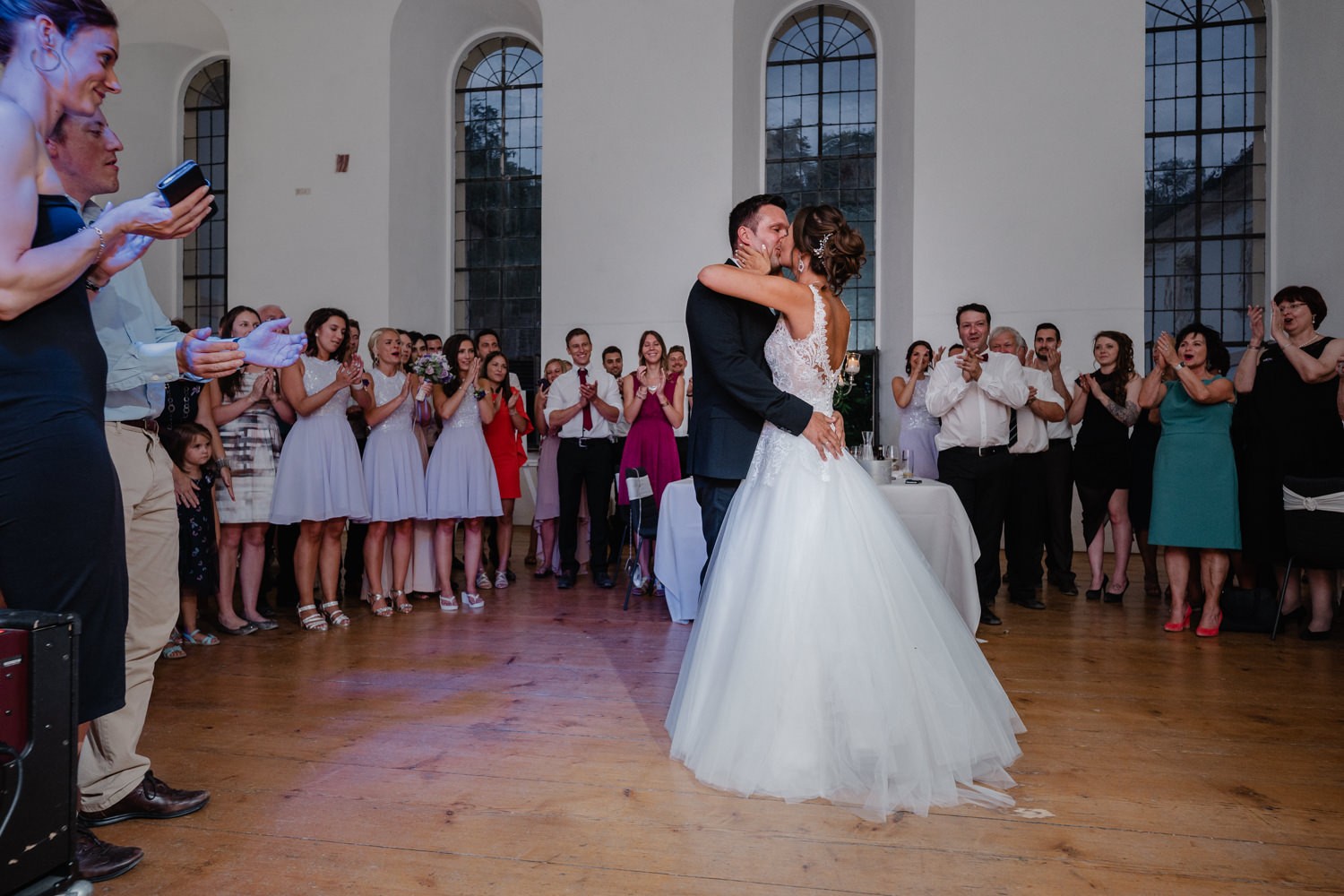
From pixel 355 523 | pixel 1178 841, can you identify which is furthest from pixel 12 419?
pixel 355 523

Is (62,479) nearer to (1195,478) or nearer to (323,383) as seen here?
(323,383)

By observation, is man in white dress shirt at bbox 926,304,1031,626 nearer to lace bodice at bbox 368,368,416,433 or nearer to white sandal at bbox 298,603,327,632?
lace bodice at bbox 368,368,416,433

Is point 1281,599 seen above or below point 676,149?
below

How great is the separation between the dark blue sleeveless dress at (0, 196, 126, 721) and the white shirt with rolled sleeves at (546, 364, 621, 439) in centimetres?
440

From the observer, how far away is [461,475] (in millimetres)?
5203

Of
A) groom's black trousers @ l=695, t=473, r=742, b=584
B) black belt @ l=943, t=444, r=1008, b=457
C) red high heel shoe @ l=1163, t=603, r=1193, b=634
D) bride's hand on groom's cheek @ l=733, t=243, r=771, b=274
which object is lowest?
red high heel shoe @ l=1163, t=603, r=1193, b=634

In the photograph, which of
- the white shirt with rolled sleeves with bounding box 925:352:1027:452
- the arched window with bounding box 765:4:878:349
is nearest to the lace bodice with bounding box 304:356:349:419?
the white shirt with rolled sleeves with bounding box 925:352:1027:452

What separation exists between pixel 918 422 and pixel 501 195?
255 inches

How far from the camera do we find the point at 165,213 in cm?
167

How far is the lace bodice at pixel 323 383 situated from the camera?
4.61 m

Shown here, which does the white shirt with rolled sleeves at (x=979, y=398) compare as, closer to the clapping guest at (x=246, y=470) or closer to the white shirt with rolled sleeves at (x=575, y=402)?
the white shirt with rolled sleeves at (x=575, y=402)

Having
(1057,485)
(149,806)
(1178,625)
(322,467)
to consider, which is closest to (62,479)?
(149,806)

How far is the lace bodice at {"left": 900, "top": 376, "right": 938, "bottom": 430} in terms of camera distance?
624 cm

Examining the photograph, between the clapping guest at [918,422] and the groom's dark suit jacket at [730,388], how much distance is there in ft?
11.7
